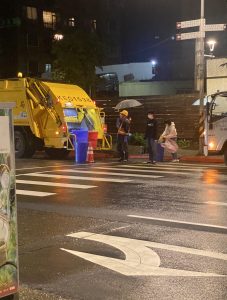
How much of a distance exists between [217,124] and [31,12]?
137 ft

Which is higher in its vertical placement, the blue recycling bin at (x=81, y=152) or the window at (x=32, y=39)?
the window at (x=32, y=39)

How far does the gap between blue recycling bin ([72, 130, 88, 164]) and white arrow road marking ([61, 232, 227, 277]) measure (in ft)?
35.6

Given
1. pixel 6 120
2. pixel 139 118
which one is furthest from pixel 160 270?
pixel 139 118

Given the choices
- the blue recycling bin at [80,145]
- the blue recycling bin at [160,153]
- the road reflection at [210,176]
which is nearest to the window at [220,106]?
the road reflection at [210,176]

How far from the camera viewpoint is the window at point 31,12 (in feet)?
177

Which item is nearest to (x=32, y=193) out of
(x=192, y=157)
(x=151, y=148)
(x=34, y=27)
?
(x=151, y=148)

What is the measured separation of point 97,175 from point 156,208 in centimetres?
507

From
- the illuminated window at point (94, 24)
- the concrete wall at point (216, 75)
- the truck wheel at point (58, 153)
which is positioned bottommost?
the truck wheel at point (58, 153)

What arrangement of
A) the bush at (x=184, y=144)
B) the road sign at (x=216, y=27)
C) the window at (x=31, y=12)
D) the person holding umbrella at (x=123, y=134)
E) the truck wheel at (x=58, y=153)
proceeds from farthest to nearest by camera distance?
the window at (x=31, y=12)
the bush at (x=184, y=144)
the truck wheel at (x=58, y=153)
the road sign at (x=216, y=27)
the person holding umbrella at (x=123, y=134)

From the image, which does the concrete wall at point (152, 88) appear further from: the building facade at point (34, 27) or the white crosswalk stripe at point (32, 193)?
the white crosswalk stripe at point (32, 193)

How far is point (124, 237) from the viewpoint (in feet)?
24.1

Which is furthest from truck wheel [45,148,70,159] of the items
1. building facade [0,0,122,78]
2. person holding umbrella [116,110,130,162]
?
building facade [0,0,122,78]

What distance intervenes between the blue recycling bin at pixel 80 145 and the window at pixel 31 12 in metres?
38.3

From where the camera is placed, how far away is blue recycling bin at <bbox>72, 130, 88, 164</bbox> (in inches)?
722
